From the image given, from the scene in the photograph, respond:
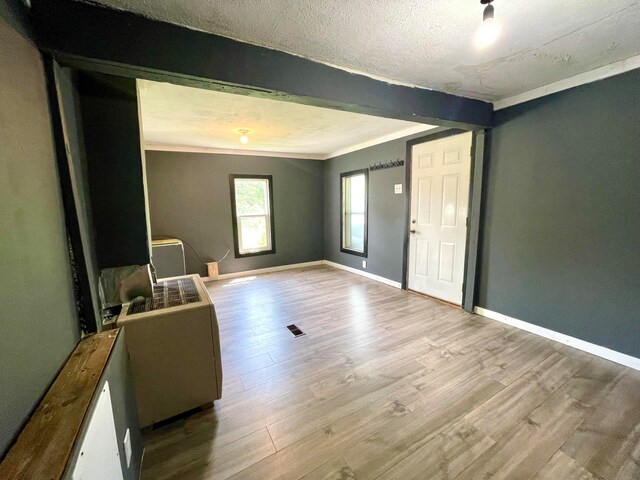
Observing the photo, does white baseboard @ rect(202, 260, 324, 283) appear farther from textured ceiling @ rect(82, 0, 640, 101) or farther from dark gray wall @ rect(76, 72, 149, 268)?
textured ceiling @ rect(82, 0, 640, 101)

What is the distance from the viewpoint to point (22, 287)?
0.82 m

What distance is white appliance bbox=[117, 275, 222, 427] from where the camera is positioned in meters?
1.44

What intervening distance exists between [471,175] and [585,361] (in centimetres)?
198

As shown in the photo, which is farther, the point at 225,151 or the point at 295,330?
the point at 225,151

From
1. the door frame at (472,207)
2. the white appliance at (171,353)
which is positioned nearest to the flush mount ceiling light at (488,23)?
the door frame at (472,207)

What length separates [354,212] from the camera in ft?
16.5

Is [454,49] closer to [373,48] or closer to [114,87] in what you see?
[373,48]

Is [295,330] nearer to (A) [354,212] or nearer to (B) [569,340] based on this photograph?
(B) [569,340]

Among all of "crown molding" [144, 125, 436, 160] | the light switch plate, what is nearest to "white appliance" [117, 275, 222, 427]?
the light switch plate

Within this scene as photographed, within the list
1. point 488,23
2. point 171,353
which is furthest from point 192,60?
point 171,353

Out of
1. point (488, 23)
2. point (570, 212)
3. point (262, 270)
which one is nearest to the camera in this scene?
point (488, 23)

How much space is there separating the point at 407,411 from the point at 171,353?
58.6 inches

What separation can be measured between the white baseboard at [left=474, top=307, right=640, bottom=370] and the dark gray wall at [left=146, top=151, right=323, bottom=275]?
3.51 meters

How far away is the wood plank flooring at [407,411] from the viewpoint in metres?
1.33
